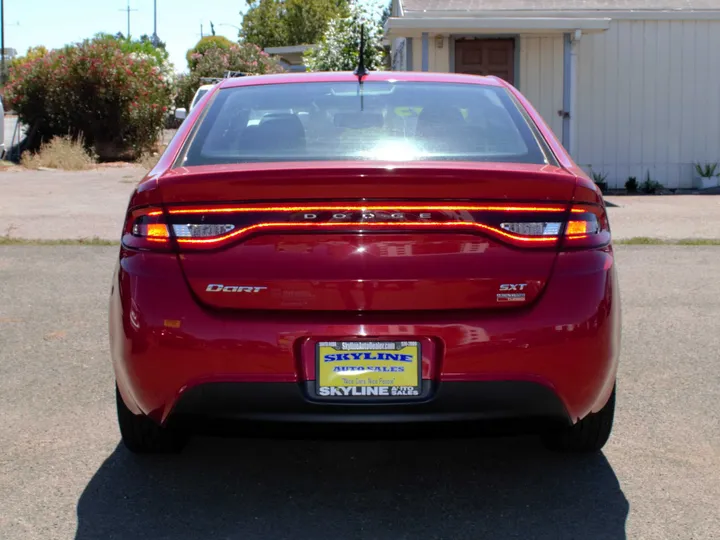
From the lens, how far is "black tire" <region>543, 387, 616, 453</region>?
13.2 feet

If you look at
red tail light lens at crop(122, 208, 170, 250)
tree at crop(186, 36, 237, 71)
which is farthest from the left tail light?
tree at crop(186, 36, 237, 71)

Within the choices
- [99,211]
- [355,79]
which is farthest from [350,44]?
[355,79]

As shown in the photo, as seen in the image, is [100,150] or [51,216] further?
[100,150]

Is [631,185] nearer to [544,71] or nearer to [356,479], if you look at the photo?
[544,71]

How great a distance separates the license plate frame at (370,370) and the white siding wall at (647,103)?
13.6 metres

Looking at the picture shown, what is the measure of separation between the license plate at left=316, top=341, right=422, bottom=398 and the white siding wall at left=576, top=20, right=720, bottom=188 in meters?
13.6

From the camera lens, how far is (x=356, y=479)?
4008mm

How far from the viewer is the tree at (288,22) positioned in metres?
67.7

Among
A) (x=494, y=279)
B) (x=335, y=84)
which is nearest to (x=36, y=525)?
(x=494, y=279)

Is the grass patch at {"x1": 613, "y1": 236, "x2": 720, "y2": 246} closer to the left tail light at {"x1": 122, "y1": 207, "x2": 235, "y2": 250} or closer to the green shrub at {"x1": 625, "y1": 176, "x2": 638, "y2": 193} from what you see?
the green shrub at {"x1": 625, "y1": 176, "x2": 638, "y2": 193}

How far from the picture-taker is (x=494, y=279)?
3.38 metres

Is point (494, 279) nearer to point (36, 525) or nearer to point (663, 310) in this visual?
point (36, 525)

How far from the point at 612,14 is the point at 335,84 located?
12.8m

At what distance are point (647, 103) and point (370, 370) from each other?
14159mm
